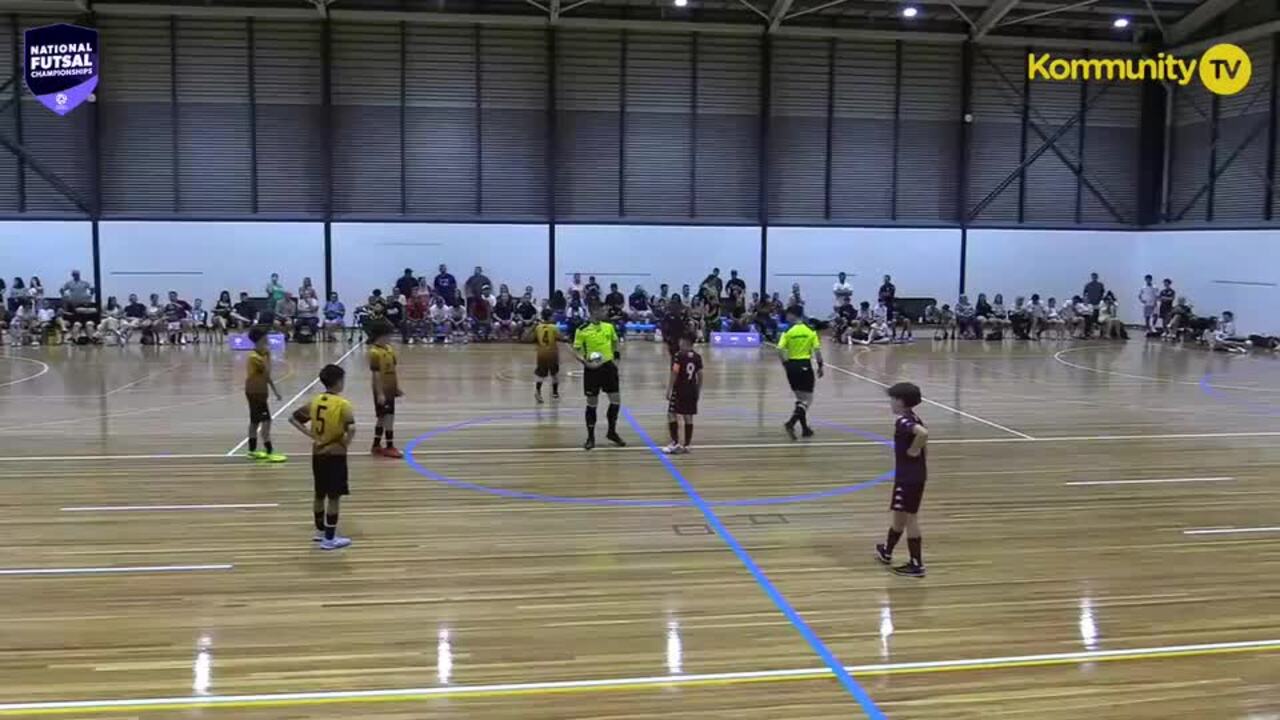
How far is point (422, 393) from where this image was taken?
17.2 meters

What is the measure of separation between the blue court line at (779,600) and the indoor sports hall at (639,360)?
0.18ft

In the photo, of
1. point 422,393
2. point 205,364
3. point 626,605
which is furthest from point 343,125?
point 626,605

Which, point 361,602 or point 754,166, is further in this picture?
point 754,166

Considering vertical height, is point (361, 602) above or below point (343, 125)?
below

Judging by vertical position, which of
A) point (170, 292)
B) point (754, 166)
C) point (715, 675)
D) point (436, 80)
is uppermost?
point (436, 80)

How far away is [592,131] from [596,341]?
1809 cm

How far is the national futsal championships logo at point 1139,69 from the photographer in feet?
96.1

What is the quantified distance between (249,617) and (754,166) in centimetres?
2527

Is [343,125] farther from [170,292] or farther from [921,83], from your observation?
[921,83]

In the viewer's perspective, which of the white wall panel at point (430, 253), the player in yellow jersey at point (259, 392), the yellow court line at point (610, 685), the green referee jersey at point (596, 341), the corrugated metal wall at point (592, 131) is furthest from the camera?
the white wall panel at point (430, 253)

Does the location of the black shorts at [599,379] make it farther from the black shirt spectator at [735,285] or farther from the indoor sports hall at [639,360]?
the black shirt spectator at [735,285]

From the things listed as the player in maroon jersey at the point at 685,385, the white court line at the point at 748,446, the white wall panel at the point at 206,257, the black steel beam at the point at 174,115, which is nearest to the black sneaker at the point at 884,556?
the player in maroon jersey at the point at 685,385

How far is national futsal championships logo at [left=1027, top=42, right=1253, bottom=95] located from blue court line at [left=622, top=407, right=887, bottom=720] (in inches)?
945

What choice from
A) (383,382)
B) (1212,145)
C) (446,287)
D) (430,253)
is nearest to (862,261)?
(1212,145)
